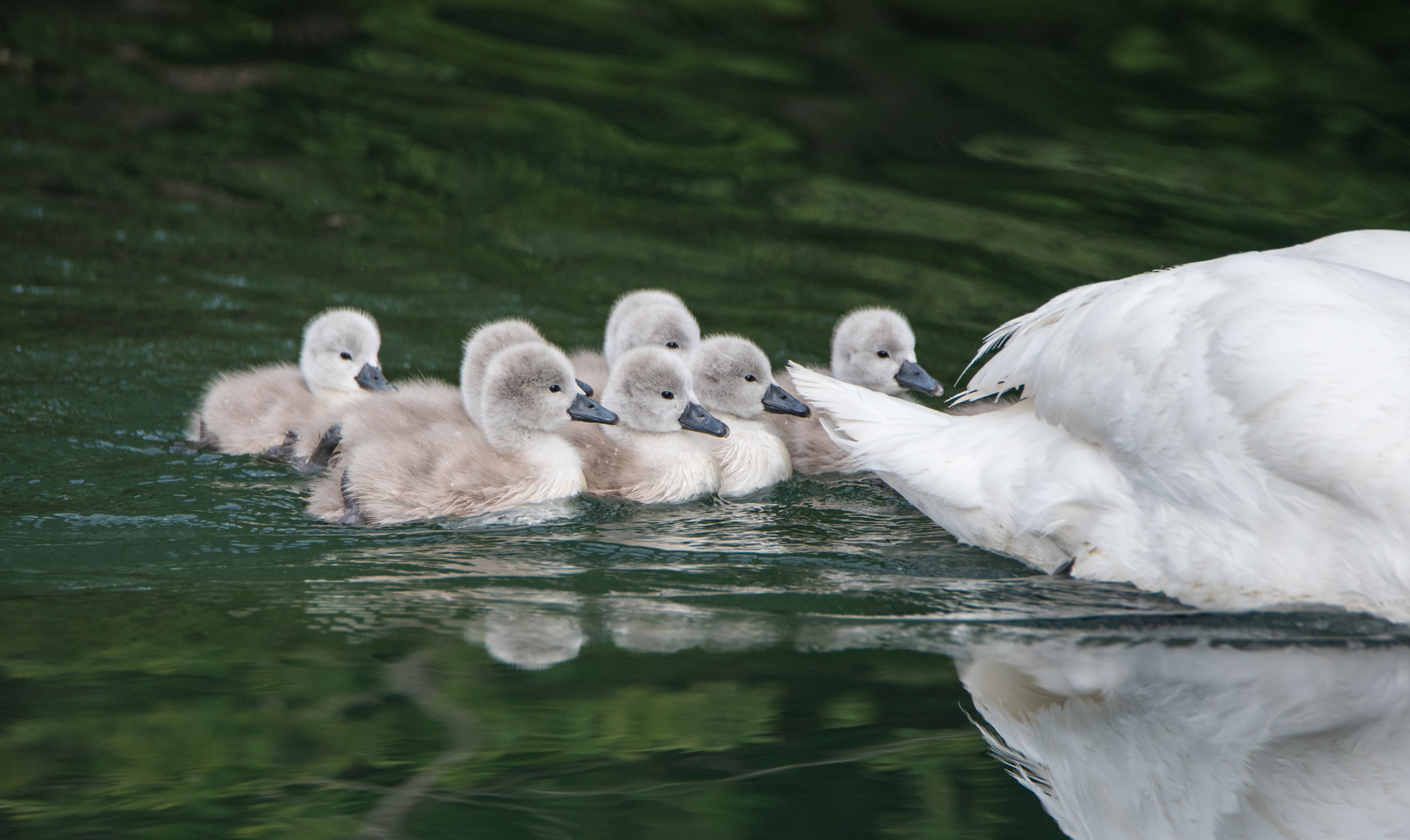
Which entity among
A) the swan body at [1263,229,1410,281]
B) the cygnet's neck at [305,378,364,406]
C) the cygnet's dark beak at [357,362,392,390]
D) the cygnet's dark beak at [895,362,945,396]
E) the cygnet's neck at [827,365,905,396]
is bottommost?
the cygnet's neck at [305,378,364,406]

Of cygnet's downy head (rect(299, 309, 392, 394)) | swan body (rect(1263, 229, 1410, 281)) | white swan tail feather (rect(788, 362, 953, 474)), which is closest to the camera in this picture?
swan body (rect(1263, 229, 1410, 281))

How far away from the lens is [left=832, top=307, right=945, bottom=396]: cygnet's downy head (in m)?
5.08

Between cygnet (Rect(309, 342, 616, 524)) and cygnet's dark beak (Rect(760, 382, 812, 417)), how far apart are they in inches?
25.0

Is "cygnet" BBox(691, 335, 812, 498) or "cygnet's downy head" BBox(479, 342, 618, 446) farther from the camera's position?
"cygnet" BBox(691, 335, 812, 498)

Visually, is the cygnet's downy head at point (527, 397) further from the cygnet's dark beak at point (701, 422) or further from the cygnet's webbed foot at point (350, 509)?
the cygnet's webbed foot at point (350, 509)

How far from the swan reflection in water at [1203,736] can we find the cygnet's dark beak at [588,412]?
5.15ft

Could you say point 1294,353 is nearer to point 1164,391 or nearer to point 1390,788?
point 1164,391

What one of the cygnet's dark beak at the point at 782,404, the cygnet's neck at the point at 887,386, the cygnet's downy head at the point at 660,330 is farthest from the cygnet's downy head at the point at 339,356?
the cygnet's neck at the point at 887,386

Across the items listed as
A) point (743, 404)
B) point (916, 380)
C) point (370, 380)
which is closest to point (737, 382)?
point (743, 404)

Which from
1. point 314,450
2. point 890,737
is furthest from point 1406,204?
point 890,737

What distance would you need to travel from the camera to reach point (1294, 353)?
3.10m

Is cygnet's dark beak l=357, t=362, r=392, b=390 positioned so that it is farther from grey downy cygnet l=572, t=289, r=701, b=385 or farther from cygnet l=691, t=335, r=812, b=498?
cygnet l=691, t=335, r=812, b=498

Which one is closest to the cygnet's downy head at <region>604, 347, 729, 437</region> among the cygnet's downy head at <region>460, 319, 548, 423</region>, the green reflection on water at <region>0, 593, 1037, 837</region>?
the cygnet's downy head at <region>460, 319, 548, 423</region>

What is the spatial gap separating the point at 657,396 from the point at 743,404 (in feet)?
1.40
